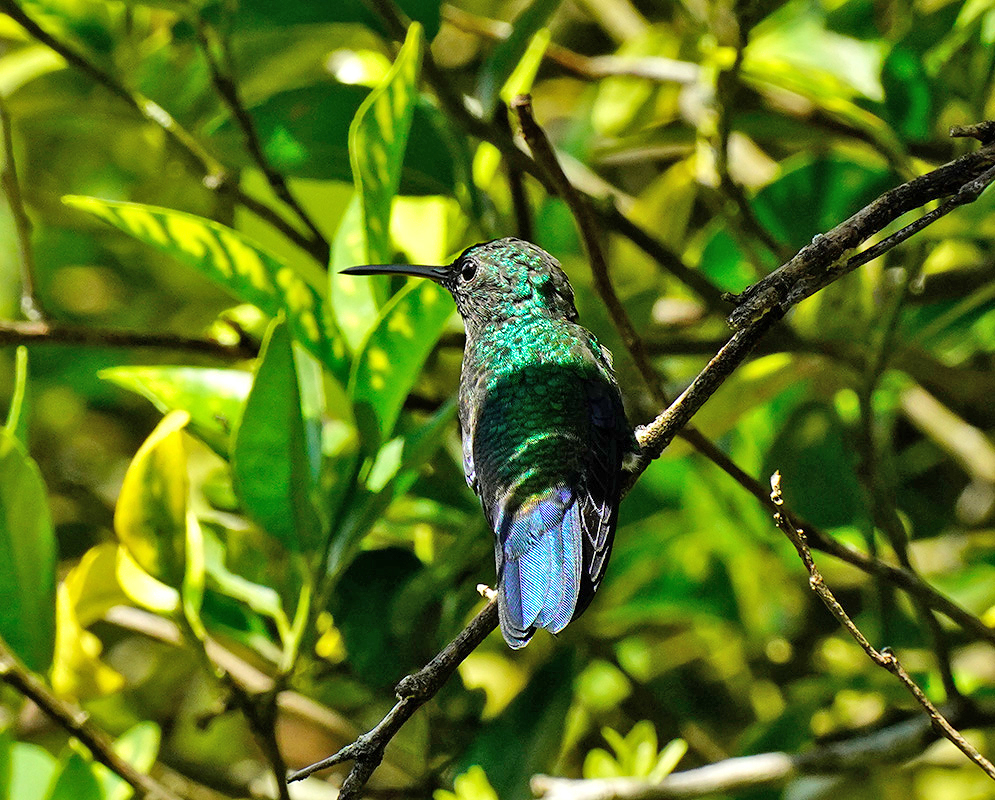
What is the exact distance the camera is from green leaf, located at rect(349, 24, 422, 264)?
186 cm

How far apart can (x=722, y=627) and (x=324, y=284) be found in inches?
51.4

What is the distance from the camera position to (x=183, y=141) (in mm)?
2555

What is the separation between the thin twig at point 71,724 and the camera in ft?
6.34

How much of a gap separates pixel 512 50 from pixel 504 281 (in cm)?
44

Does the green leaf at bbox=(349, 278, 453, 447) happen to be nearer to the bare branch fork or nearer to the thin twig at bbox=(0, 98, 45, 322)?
the bare branch fork

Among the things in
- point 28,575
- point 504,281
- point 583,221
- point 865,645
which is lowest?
point 865,645

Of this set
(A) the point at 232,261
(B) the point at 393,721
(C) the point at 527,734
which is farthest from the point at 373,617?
(B) the point at 393,721

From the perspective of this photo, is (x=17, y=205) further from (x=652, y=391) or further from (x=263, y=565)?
(x=652, y=391)

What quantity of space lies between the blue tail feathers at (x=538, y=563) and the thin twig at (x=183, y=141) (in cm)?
92

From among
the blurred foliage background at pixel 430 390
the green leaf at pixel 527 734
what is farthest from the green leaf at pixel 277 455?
the green leaf at pixel 527 734

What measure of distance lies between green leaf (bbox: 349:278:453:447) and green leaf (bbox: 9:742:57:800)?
97 cm

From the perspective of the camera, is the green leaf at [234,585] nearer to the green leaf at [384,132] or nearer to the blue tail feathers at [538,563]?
the blue tail feathers at [538,563]

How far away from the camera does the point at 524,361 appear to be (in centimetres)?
225

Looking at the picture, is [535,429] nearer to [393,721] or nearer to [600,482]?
[600,482]
